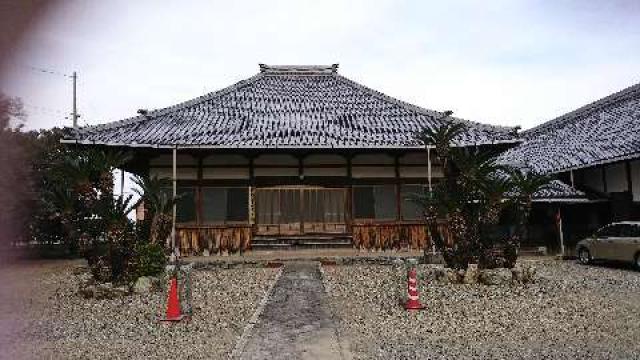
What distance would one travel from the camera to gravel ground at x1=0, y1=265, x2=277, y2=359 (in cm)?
577

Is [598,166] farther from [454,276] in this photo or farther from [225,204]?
[225,204]

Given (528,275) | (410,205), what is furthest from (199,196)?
(528,275)

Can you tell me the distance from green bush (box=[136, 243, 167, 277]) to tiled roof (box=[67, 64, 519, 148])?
419cm

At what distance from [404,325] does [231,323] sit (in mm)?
2517

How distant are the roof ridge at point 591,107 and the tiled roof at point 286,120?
1032 centimetres

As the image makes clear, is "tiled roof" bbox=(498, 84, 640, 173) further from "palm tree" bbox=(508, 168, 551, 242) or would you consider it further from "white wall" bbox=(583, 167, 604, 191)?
"palm tree" bbox=(508, 168, 551, 242)

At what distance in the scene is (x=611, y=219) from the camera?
1741 centimetres

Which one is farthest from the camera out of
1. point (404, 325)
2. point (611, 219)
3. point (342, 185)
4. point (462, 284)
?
point (611, 219)

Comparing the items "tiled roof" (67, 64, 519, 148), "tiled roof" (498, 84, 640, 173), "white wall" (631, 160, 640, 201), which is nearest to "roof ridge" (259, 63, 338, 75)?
"tiled roof" (67, 64, 519, 148)

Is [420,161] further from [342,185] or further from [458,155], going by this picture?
[458,155]

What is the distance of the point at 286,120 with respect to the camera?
16.5 meters

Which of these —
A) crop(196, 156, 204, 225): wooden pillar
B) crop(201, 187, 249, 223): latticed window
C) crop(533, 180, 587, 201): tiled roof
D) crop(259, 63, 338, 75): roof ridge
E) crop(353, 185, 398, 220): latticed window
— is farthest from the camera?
crop(259, 63, 338, 75): roof ridge

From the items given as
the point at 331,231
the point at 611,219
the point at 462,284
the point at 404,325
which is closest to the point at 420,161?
the point at 331,231

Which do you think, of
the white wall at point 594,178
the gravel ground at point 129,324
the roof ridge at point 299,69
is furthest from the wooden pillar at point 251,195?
the white wall at point 594,178
